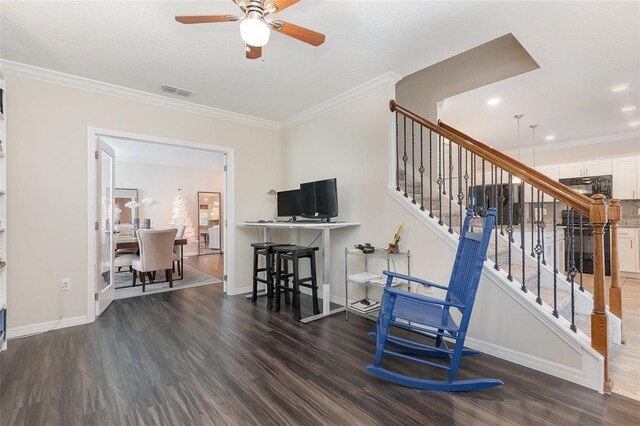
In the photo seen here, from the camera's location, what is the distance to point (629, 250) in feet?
17.4

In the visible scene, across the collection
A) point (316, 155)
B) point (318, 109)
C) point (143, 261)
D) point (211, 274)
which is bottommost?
point (211, 274)

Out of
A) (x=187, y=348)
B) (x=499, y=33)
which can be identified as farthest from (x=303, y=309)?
(x=499, y=33)

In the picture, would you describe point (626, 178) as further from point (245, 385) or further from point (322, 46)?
point (245, 385)

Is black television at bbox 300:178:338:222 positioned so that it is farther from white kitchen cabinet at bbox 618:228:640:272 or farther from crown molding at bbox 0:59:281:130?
white kitchen cabinet at bbox 618:228:640:272

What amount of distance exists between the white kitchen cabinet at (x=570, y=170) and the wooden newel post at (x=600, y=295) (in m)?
5.26

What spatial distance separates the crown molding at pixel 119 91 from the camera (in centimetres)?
289

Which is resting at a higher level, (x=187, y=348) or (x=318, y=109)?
(x=318, y=109)

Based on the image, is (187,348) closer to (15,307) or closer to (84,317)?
(84,317)

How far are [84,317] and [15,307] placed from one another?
1.83ft

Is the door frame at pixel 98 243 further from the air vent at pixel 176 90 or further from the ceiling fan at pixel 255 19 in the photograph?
the ceiling fan at pixel 255 19

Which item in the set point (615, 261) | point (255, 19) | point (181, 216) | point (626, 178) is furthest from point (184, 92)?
point (626, 178)

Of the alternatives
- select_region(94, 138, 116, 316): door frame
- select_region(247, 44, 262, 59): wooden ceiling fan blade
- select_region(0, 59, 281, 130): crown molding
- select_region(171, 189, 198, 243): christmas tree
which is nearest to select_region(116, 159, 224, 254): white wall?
select_region(171, 189, 198, 243): christmas tree

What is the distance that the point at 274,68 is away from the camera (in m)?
3.03

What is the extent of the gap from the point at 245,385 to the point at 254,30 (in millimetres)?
2202
